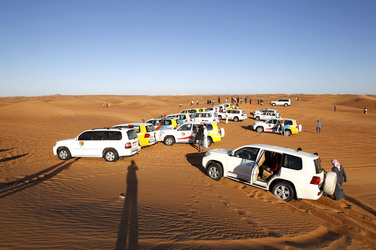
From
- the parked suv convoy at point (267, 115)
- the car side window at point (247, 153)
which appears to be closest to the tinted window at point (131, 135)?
the car side window at point (247, 153)

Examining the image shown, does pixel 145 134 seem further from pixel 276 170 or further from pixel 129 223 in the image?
pixel 129 223

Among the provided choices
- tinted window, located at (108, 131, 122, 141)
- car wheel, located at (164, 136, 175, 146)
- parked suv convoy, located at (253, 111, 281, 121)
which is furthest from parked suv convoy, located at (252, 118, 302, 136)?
tinted window, located at (108, 131, 122, 141)

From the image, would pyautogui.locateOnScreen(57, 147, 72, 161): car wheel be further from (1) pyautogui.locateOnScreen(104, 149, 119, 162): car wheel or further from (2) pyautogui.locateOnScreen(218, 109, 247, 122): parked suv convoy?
(2) pyautogui.locateOnScreen(218, 109, 247, 122): parked suv convoy

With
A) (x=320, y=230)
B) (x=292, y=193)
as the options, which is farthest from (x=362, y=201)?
(x=320, y=230)

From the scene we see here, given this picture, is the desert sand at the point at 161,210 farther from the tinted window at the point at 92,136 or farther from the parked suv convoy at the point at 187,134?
the parked suv convoy at the point at 187,134

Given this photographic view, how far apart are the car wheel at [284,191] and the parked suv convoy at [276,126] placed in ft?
46.5

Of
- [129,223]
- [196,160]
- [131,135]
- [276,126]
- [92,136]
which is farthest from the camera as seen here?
[276,126]

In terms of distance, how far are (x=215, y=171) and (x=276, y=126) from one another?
14.3 meters

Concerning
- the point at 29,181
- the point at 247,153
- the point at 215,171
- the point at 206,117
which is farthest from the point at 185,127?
the point at 29,181

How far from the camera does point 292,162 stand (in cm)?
659

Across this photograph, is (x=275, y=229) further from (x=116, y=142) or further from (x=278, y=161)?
(x=116, y=142)

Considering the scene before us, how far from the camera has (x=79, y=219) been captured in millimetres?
4656

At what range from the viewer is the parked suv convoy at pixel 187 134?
14547 mm

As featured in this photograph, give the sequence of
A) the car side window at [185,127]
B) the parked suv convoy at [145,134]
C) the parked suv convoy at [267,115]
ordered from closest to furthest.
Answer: the parked suv convoy at [145,134] → the car side window at [185,127] → the parked suv convoy at [267,115]
